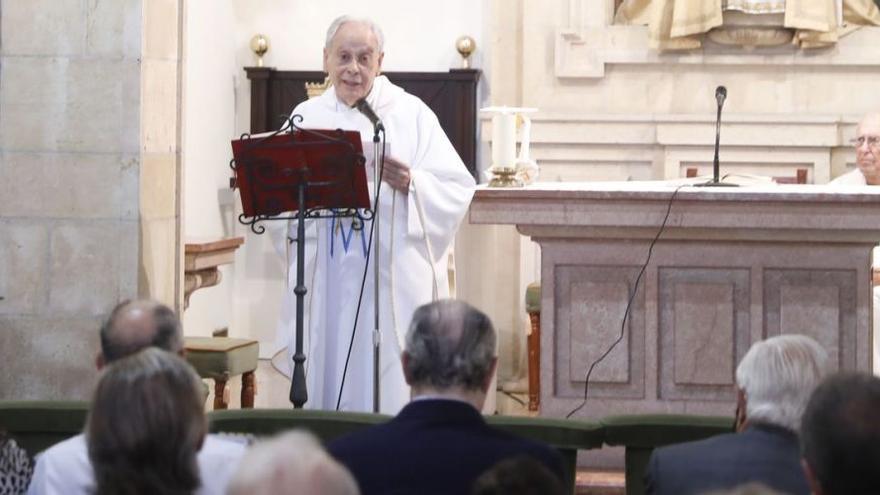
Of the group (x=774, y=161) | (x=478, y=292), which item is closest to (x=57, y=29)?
(x=478, y=292)

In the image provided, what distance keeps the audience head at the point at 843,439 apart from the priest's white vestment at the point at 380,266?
12.1ft

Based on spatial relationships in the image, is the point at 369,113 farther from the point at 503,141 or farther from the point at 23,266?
the point at 23,266

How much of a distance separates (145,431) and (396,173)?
139 inches

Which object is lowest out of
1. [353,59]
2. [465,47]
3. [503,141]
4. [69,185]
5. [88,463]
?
[88,463]

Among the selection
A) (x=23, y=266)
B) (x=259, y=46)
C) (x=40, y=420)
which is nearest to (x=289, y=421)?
(x=40, y=420)

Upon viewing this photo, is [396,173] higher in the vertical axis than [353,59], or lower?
lower

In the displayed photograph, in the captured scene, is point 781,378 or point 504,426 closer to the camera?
point 781,378

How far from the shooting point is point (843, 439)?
2.77 metres

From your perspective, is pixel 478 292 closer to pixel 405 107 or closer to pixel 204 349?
pixel 204 349

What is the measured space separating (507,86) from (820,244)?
3811mm

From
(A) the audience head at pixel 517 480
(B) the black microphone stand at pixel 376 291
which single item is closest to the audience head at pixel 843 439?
(A) the audience head at pixel 517 480

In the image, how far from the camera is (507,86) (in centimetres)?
1002

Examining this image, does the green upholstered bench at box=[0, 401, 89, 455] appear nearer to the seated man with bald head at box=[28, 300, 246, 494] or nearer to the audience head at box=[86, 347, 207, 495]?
the seated man with bald head at box=[28, 300, 246, 494]

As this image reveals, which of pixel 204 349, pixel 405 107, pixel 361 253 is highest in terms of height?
pixel 405 107
